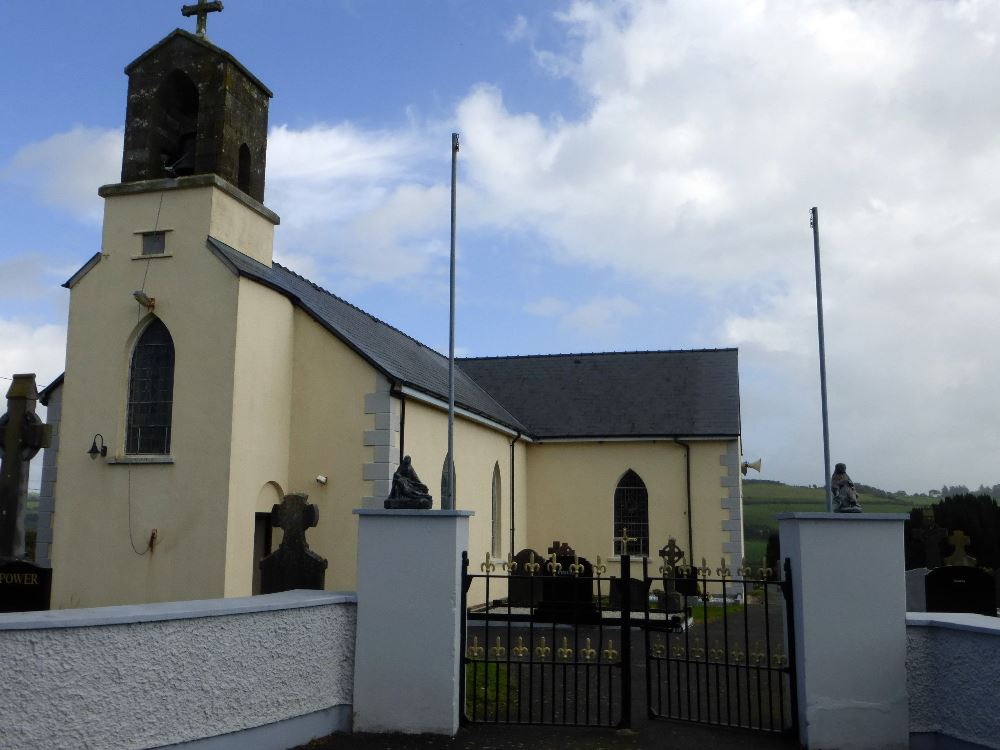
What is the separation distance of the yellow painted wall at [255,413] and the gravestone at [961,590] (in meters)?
11.1

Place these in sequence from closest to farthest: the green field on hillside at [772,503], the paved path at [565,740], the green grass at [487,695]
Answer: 1. the paved path at [565,740]
2. the green grass at [487,695]
3. the green field on hillside at [772,503]

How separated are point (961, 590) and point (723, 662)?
18.1 feet

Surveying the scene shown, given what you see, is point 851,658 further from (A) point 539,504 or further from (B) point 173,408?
(A) point 539,504

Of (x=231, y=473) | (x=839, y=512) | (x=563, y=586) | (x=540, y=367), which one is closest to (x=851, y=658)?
(x=839, y=512)

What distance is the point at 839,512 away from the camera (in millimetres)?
7918

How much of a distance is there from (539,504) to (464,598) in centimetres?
1720

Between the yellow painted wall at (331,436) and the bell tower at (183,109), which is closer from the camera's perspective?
the yellow painted wall at (331,436)

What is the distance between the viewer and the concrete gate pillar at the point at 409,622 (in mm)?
7785

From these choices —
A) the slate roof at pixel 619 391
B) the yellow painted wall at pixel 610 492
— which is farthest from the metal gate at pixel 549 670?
the slate roof at pixel 619 391

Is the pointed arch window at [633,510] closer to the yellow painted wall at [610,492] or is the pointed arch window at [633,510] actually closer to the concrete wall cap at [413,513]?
the yellow painted wall at [610,492]

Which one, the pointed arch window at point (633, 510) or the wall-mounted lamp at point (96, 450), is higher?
the wall-mounted lamp at point (96, 450)

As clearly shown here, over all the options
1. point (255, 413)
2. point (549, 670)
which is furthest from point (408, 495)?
point (255, 413)

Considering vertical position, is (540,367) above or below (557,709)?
above

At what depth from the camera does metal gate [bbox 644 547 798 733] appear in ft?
25.4
